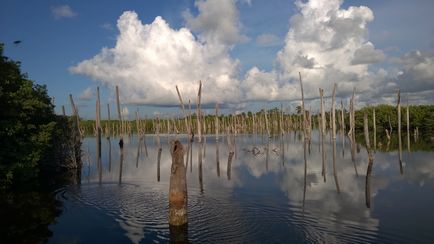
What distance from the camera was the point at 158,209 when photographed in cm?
1555

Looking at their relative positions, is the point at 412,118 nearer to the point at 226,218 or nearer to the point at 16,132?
the point at 226,218

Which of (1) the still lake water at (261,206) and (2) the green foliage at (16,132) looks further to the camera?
(2) the green foliage at (16,132)

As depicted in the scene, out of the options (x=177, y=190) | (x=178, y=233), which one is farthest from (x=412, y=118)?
(x=178, y=233)

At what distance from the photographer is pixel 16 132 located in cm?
1950

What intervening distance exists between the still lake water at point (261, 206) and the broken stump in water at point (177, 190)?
0.44 m

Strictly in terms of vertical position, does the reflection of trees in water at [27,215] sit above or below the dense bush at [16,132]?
below

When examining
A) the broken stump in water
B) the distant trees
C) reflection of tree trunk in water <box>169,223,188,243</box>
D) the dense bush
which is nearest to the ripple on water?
reflection of tree trunk in water <box>169,223,188,243</box>

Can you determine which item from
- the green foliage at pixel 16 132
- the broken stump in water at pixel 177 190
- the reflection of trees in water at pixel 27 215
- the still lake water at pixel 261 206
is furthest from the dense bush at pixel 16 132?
the broken stump in water at pixel 177 190

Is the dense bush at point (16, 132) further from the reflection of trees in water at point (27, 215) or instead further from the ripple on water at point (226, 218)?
the ripple on water at point (226, 218)

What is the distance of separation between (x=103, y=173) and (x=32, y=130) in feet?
22.8

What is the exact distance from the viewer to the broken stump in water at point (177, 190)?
12750mm

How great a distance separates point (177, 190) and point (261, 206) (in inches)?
191

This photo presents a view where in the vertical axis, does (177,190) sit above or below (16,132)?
below

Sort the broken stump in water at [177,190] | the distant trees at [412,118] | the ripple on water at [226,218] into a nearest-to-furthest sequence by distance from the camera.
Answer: the ripple on water at [226,218], the broken stump in water at [177,190], the distant trees at [412,118]
